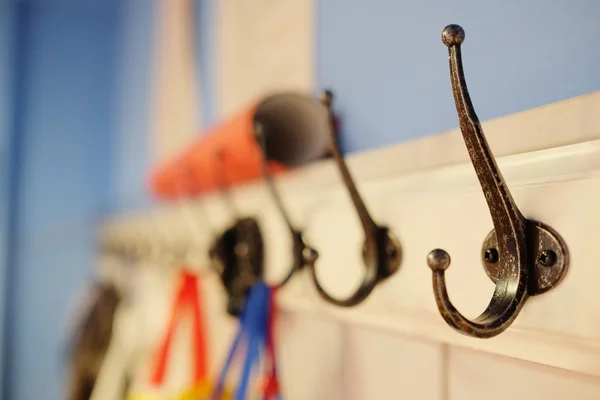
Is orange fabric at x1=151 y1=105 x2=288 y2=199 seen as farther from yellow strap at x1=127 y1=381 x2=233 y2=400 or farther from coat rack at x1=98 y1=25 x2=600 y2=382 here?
yellow strap at x1=127 y1=381 x2=233 y2=400

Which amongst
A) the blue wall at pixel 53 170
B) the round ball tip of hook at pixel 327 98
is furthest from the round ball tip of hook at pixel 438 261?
the blue wall at pixel 53 170

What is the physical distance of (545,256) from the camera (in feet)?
0.61

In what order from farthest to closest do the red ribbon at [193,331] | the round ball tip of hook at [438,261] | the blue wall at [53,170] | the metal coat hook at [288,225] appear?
1. the blue wall at [53,170]
2. the red ribbon at [193,331]
3. the metal coat hook at [288,225]
4. the round ball tip of hook at [438,261]

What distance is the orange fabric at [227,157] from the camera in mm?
364

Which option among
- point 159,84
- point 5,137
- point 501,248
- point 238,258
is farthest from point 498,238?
point 5,137

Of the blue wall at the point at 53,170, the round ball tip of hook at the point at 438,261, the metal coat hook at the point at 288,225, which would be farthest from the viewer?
the blue wall at the point at 53,170

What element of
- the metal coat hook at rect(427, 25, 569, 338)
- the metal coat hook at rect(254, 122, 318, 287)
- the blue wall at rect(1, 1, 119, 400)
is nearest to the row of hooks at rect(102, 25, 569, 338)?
the metal coat hook at rect(427, 25, 569, 338)

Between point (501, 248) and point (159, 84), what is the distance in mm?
925

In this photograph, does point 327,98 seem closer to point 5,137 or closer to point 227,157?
point 227,157

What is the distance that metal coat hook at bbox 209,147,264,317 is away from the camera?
1.30 feet

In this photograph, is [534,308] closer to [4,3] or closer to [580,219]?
[580,219]

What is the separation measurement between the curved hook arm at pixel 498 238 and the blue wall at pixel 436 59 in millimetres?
56

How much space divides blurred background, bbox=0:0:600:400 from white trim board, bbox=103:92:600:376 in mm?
31

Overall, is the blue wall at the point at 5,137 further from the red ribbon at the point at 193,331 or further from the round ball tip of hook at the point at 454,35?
the round ball tip of hook at the point at 454,35
